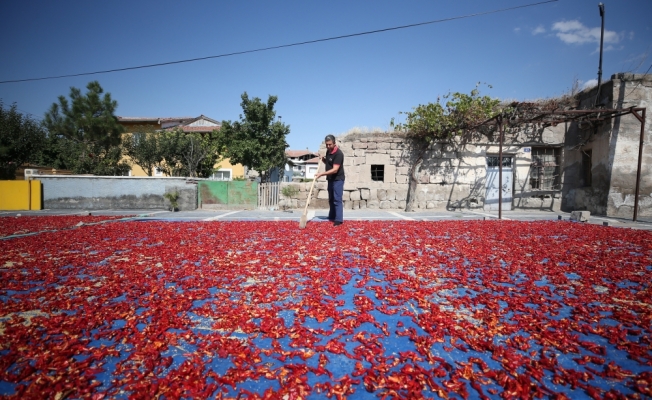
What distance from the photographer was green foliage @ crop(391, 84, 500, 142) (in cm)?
1039

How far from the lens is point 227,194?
38.3 ft

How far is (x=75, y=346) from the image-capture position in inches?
64.7

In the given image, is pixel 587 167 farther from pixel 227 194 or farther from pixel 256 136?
pixel 256 136

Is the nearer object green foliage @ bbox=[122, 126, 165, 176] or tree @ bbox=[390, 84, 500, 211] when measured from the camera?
tree @ bbox=[390, 84, 500, 211]

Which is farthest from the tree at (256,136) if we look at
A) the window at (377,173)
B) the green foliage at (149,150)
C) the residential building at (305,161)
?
the residential building at (305,161)

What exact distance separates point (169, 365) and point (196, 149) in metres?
20.0

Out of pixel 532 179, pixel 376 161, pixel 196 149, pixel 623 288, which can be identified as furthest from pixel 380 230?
pixel 196 149

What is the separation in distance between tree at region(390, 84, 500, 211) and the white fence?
5.25 metres

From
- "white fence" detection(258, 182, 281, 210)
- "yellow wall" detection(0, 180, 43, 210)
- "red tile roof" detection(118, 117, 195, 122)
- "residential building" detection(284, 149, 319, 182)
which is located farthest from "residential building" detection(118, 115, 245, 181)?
"residential building" detection(284, 149, 319, 182)

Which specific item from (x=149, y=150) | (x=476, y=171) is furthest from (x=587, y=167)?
(x=149, y=150)

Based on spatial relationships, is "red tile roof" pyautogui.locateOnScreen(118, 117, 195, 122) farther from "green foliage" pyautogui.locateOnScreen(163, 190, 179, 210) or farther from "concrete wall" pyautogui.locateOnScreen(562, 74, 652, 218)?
"concrete wall" pyautogui.locateOnScreen(562, 74, 652, 218)

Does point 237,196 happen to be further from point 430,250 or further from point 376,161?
point 430,250

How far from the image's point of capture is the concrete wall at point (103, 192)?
39.8 ft

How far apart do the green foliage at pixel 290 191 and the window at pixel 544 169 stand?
9423 millimetres
